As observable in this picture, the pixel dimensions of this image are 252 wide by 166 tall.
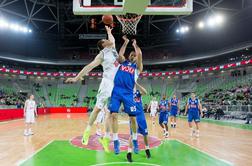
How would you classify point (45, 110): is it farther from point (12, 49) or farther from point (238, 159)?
point (238, 159)

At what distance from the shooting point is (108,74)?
18.7 ft

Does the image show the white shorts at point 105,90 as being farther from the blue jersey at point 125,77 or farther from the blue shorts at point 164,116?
the blue shorts at point 164,116

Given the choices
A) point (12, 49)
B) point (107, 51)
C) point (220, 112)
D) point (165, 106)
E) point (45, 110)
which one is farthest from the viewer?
point (12, 49)

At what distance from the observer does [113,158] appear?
6.39m

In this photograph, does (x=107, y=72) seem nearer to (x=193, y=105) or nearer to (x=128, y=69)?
(x=128, y=69)

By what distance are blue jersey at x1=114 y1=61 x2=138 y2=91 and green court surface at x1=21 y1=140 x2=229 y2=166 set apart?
186 cm

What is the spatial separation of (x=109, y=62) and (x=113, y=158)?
2631mm

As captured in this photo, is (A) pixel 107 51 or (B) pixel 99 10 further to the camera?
(B) pixel 99 10

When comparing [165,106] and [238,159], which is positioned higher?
[165,106]

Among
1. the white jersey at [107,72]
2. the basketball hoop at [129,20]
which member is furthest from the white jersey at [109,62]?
the basketball hoop at [129,20]

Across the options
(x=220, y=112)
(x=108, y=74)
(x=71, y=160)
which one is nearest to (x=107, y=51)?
(x=108, y=74)

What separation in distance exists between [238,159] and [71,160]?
4.52 m

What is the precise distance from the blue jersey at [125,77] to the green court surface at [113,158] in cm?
186

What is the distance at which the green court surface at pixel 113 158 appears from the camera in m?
5.90
